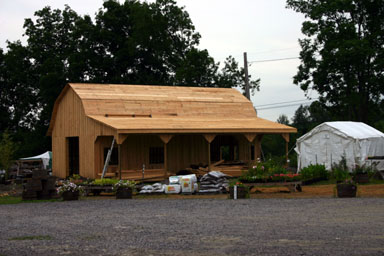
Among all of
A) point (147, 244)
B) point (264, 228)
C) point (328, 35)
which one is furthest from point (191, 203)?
point (328, 35)

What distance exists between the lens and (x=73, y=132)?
94.1 ft

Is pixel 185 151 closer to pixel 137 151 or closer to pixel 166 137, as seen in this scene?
pixel 137 151

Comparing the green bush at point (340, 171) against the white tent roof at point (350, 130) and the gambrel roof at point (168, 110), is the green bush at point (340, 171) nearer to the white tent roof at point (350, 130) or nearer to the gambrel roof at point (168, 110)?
the white tent roof at point (350, 130)

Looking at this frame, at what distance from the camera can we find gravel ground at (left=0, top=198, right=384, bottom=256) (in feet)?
28.2

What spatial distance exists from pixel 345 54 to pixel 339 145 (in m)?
11.0

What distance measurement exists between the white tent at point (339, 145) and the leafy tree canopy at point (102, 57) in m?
17.0

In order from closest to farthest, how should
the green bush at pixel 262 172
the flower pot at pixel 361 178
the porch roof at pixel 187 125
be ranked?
1. the green bush at pixel 262 172
2. the flower pot at pixel 361 178
3. the porch roof at pixel 187 125

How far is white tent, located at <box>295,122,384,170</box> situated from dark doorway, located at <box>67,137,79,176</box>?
12701mm

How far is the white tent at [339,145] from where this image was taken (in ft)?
85.1

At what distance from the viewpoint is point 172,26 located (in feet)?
154

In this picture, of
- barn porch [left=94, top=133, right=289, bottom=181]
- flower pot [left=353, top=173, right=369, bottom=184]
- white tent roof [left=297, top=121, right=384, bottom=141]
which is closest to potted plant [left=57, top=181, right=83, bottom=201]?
barn porch [left=94, top=133, right=289, bottom=181]

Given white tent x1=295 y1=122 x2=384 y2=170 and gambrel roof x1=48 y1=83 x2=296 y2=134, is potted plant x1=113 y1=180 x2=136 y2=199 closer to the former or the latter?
gambrel roof x1=48 y1=83 x2=296 y2=134

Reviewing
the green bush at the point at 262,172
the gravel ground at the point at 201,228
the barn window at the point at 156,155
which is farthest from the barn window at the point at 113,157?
the gravel ground at the point at 201,228

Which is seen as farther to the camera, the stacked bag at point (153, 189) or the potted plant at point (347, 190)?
the stacked bag at point (153, 189)
